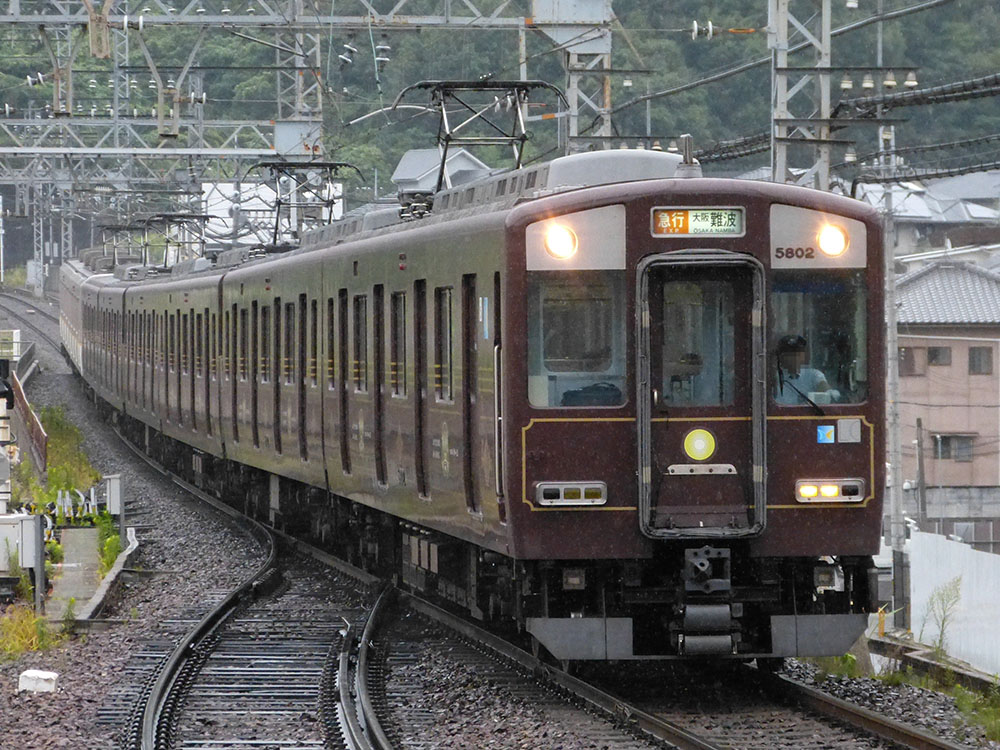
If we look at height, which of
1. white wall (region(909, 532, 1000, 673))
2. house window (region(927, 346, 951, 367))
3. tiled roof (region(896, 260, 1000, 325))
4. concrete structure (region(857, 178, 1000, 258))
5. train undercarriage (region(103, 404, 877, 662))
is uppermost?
concrete structure (region(857, 178, 1000, 258))

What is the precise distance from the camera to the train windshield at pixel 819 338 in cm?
869

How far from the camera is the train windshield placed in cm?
869

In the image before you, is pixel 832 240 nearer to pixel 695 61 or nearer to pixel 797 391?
pixel 797 391

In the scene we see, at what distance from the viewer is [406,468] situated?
11.1 meters

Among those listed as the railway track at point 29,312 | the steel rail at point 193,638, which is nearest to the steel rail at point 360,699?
the steel rail at point 193,638

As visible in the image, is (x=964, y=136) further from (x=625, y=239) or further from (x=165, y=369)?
(x=625, y=239)

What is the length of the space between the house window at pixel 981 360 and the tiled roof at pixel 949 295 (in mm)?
607

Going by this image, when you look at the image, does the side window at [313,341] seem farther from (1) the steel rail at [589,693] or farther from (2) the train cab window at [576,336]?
(2) the train cab window at [576,336]

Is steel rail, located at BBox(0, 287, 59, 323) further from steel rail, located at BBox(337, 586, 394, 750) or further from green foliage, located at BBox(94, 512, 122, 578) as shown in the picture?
steel rail, located at BBox(337, 586, 394, 750)

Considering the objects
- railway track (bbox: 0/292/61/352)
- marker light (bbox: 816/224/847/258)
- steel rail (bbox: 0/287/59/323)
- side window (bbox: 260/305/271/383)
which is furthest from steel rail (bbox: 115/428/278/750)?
steel rail (bbox: 0/287/59/323)

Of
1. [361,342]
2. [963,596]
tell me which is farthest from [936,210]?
[361,342]

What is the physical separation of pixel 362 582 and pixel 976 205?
4780cm

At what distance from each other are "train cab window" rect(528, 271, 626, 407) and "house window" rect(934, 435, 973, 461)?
29112mm

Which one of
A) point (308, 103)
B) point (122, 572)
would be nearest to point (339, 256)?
point (122, 572)
